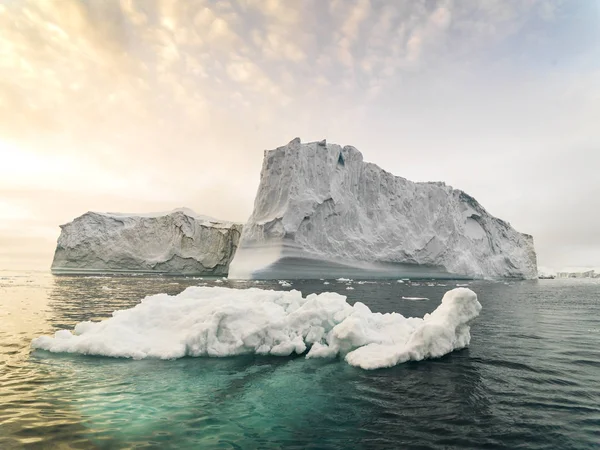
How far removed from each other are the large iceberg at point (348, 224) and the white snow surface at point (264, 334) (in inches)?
1087

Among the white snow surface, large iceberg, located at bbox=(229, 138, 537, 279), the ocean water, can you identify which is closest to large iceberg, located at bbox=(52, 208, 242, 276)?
large iceberg, located at bbox=(229, 138, 537, 279)

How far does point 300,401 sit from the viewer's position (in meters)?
5.23

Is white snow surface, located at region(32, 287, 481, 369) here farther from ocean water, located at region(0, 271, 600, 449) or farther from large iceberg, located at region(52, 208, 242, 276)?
large iceberg, located at region(52, 208, 242, 276)

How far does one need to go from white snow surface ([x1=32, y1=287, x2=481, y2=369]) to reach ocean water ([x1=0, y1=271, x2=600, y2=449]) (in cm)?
31

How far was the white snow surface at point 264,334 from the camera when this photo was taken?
7.47 metres

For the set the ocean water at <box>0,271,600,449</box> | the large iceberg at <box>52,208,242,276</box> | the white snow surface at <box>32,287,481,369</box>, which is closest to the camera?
the ocean water at <box>0,271,600,449</box>

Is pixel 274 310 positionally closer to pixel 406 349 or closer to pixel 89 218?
Answer: pixel 406 349

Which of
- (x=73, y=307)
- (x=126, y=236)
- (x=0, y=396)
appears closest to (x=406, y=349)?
(x=0, y=396)

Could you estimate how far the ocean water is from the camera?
160 inches

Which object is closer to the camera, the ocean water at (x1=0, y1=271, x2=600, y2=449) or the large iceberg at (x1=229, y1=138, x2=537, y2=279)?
the ocean water at (x1=0, y1=271, x2=600, y2=449)

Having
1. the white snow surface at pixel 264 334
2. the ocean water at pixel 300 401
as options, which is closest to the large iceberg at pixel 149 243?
the white snow surface at pixel 264 334

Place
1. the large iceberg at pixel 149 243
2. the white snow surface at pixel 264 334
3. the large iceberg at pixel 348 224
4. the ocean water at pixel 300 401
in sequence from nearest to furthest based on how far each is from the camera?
the ocean water at pixel 300 401, the white snow surface at pixel 264 334, the large iceberg at pixel 348 224, the large iceberg at pixel 149 243

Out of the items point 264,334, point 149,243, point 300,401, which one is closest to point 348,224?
Answer: point 149,243

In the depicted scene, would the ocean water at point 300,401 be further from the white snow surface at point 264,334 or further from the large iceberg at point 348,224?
the large iceberg at point 348,224
